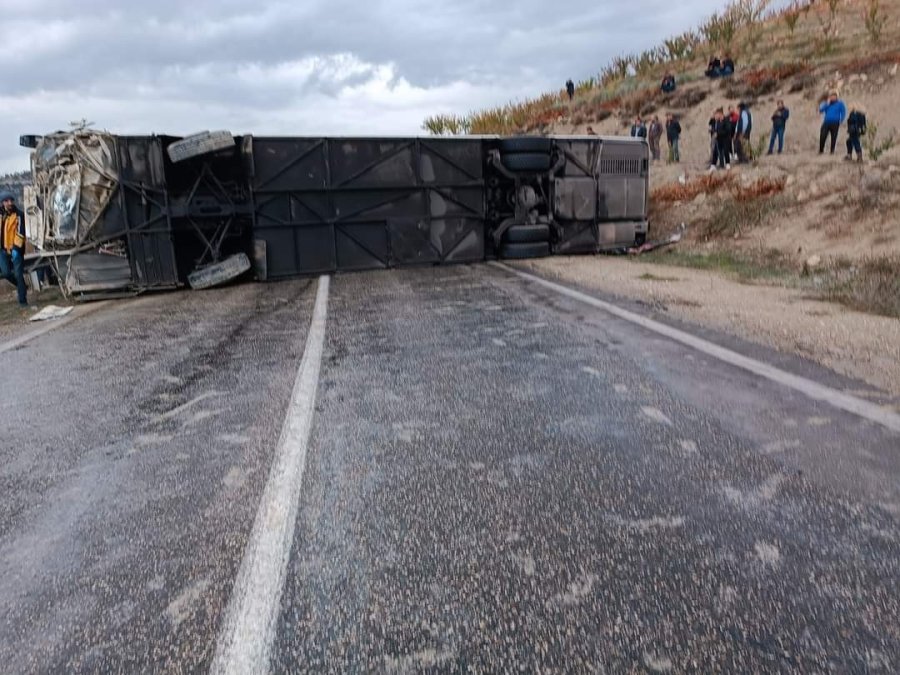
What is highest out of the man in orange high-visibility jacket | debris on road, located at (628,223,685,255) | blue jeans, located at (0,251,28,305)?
the man in orange high-visibility jacket

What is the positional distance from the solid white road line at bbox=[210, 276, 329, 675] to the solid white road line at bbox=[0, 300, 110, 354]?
4.58 meters

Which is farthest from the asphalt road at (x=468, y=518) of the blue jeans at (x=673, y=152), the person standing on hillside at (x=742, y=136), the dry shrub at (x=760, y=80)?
the dry shrub at (x=760, y=80)

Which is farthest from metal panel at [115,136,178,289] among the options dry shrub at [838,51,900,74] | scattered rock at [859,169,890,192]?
dry shrub at [838,51,900,74]

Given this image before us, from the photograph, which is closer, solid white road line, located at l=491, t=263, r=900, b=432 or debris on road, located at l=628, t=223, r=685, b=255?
solid white road line, located at l=491, t=263, r=900, b=432

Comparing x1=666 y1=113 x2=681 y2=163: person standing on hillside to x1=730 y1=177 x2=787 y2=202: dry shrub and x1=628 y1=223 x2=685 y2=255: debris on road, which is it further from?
x1=628 y1=223 x2=685 y2=255: debris on road

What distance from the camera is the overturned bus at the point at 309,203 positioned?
33.6 ft

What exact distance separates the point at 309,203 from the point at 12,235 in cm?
462

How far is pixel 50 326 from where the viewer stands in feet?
25.7

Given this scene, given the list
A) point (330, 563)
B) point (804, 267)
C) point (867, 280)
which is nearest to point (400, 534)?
point (330, 563)

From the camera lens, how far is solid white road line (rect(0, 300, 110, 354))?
6.71 meters

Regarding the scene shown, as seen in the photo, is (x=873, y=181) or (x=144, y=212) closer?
(x=144, y=212)

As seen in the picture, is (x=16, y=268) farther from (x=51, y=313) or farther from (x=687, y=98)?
(x=687, y=98)

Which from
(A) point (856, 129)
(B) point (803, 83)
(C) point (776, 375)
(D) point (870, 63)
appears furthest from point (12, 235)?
(D) point (870, 63)

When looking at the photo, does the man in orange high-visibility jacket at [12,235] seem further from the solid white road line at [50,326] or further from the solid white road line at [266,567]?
the solid white road line at [266,567]
